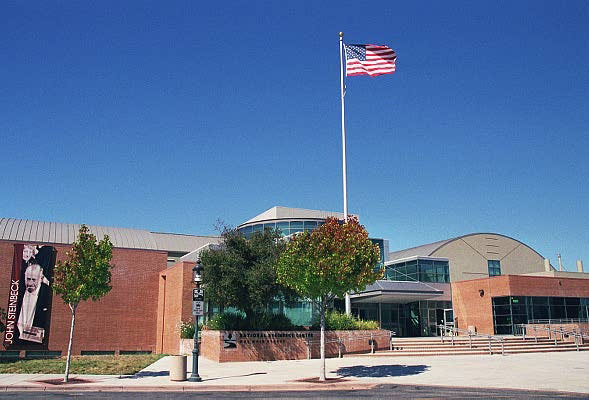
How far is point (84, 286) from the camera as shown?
20.1 metres

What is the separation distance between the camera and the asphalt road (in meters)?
14.7

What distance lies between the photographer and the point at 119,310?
3644 centimetres

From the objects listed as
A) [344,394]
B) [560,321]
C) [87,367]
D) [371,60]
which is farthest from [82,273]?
[560,321]

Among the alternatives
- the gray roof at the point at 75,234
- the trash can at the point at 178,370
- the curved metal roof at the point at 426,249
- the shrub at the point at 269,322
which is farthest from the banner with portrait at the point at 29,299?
the curved metal roof at the point at 426,249

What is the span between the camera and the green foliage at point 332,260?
19219mm

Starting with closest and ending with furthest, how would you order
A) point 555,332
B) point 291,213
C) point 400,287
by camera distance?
point 555,332 < point 400,287 < point 291,213

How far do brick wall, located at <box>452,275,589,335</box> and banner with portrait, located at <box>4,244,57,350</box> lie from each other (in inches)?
1185

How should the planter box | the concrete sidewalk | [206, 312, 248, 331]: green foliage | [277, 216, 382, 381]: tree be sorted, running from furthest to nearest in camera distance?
1. [206, 312, 248, 331]: green foliage
2. the planter box
3. [277, 216, 382, 381]: tree
4. the concrete sidewalk

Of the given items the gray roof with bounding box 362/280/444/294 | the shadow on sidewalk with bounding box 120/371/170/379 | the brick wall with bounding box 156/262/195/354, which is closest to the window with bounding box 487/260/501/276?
the gray roof with bounding box 362/280/444/294

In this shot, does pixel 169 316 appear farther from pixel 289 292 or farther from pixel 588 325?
pixel 588 325

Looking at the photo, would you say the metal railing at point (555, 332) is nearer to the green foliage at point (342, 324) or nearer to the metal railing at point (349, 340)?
the metal railing at point (349, 340)

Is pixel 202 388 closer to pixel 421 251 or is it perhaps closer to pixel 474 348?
pixel 474 348

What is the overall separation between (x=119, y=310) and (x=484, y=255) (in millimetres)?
33436

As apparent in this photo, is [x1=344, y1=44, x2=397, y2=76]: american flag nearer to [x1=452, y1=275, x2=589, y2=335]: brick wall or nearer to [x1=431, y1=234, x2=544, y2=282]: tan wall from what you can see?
[x1=452, y1=275, x2=589, y2=335]: brick wall
